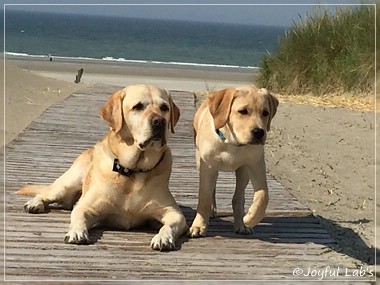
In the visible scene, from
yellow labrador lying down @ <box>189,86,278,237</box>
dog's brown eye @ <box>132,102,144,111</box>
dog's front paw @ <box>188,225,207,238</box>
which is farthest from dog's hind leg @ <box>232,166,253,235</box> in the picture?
dog's brown eye @ <box>132,102,144,111</box>

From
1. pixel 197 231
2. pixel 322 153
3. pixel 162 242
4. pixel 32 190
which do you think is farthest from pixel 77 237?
pixel 322 153

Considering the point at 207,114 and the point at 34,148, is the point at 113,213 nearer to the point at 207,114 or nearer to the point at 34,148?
the point at 207,114

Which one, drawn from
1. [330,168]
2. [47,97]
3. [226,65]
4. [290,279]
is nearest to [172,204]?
[290,279]

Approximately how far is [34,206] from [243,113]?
5.20ft

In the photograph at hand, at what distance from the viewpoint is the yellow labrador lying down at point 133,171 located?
438 cm

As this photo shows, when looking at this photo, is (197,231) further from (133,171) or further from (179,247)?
(133,171)

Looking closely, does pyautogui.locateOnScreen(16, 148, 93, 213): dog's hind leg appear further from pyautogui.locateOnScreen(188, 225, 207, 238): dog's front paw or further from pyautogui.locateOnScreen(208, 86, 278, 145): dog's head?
pyautogui.locateOnScreen(208, 86, 278, 145): dog's head

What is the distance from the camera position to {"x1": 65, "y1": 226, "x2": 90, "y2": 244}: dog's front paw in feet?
13.9

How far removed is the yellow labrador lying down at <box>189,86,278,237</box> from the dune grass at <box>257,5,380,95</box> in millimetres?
9820

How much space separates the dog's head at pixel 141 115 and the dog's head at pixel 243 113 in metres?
0.29

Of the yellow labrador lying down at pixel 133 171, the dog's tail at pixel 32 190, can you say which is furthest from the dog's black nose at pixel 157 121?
the dog's tail at pixel 32 190

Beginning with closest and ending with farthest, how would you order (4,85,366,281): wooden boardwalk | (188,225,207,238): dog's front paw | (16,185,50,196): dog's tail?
(4,85,366,281): wooden boardwalk
(188,225,207,238): dog's front paw
(16,185,50,196): dog's tail

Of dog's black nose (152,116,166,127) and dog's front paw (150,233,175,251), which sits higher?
dog's black nose (152,116,166,127)

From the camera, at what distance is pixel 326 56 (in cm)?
1508
